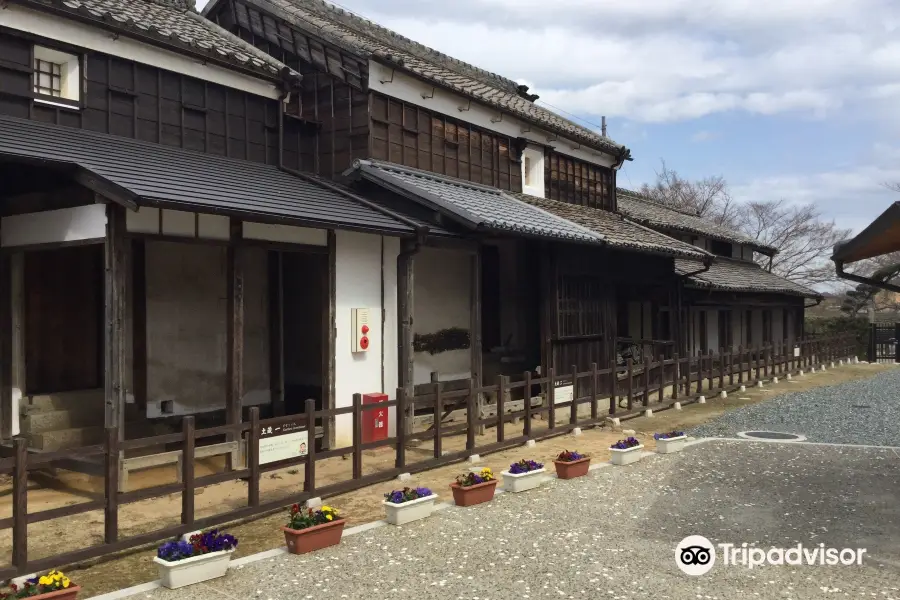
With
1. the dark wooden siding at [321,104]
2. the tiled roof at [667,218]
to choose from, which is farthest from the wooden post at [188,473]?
the tiled roof at [667,218]

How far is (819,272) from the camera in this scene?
44.0 m

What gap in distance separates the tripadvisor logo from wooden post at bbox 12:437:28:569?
17.5ft

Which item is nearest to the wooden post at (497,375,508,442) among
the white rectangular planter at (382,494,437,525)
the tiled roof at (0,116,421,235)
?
the tiled roof at (0,116,421,235)

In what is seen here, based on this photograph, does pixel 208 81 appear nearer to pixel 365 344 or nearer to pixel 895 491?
pixel 365 344

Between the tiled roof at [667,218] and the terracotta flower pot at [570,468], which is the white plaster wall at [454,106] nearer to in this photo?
the tiled roof at [667,218]

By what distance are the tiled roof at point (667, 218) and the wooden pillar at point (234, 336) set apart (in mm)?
15809

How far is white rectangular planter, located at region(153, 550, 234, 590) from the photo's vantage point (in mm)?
5559

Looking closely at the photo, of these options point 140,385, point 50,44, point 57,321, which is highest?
point 50,44

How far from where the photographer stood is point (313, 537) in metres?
6.38

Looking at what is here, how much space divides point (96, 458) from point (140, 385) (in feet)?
8.73

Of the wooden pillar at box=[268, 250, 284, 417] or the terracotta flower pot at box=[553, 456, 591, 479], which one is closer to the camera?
the terracotta flower pot at box=[553, 456, 591, 479]

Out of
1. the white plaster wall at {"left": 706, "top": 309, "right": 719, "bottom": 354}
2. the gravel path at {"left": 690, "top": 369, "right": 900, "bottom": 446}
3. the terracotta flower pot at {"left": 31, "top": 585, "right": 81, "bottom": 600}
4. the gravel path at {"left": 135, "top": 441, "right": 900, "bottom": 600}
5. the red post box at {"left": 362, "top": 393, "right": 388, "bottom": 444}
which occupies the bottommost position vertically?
the gravel path at {"left": 690, "top": 369, "right": 900, "bottom": 446}

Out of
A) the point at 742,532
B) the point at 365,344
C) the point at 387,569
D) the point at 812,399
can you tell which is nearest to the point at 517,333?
the point at 365,344

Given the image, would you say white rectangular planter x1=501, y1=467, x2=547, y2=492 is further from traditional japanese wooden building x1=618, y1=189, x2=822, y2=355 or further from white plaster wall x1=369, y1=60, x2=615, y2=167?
traditional japanese wooden building x1=618, y1=189, x2=822, y2=355
